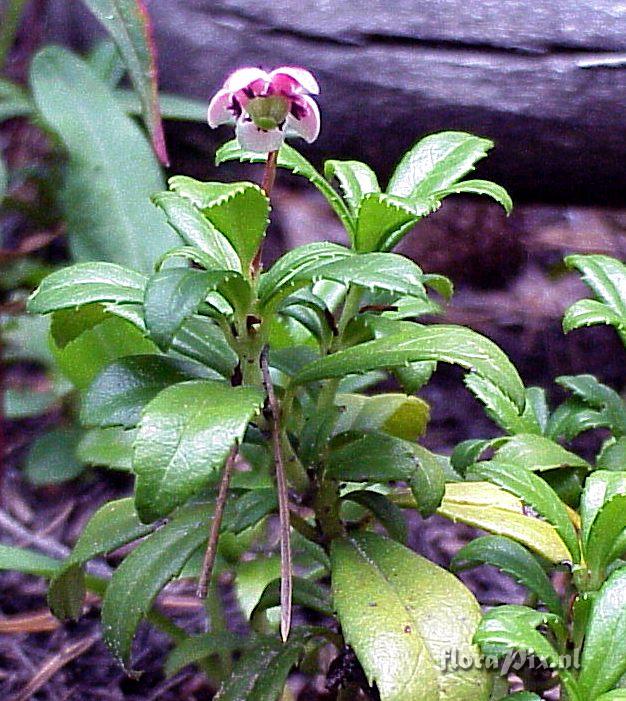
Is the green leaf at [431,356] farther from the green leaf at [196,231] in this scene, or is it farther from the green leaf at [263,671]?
the green leaf at [263,671]

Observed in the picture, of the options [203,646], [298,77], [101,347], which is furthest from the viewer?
[101,347]

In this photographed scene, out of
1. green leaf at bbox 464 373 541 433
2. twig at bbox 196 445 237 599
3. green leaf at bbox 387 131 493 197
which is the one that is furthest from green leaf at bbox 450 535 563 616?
green leaf at bbox 387 131 493 197

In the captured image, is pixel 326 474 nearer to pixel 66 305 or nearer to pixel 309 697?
pixel 66 305

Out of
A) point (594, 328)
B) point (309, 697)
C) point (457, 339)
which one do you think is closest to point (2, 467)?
point (309, 697)

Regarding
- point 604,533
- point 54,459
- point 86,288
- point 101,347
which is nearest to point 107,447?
point 101,347

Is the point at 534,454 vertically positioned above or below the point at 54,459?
above

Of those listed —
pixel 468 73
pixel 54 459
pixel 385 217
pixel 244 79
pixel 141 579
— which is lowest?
pixel 54 459

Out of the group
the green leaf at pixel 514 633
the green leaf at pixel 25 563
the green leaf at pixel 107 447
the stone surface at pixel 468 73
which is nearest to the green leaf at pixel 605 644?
the green leaf at pixel 514 633

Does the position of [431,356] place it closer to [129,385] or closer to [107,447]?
[129,385]
